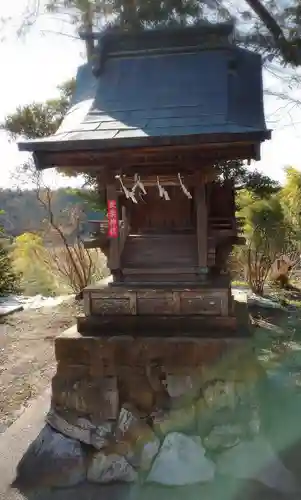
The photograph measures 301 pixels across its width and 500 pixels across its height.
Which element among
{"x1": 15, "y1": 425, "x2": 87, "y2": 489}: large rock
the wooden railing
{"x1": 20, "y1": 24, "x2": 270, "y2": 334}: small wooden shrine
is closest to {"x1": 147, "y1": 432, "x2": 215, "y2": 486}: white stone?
{"x1": 15, "y1": 425, "x2": 87, "y2": 489}: large rock

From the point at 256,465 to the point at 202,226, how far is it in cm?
184

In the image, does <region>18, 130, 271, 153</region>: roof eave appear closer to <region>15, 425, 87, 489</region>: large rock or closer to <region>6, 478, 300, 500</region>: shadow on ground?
<region>15, 425, 87, 489</region>: large rock

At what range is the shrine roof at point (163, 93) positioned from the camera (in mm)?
3137

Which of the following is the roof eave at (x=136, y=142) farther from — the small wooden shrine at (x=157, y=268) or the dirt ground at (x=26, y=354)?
the dirt ground at (x=26, y=354)

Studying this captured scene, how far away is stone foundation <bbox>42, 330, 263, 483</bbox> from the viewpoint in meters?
3.30

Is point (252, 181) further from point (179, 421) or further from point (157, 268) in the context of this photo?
point (179, 421)

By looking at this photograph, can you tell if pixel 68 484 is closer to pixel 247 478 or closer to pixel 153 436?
pixel 153 436

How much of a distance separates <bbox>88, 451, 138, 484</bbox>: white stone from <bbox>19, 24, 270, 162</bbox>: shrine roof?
2.28 meters

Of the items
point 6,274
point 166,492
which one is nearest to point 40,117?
point 6,274

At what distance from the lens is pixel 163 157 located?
3.40 m

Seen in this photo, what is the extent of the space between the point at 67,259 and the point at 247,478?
6304 millimetres

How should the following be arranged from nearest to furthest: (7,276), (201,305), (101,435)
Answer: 1. (101,435)
2. (201,305)
3. (7,276)

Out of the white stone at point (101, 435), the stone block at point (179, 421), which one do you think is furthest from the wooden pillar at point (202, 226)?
the white stone at point (101, 435)

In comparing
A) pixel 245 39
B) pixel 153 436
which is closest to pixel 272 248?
pixel 245 39
